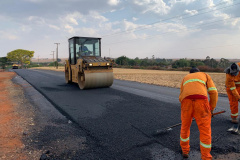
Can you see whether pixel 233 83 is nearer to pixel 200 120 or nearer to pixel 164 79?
pixel 200 120

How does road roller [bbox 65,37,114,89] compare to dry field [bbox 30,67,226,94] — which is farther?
dry field [bbox 30,67,226,94]

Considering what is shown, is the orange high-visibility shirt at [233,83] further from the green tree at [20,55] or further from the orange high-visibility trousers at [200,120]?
the green tree at [20,55]

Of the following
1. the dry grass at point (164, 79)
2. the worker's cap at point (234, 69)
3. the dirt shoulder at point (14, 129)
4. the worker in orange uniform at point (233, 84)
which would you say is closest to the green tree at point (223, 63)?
the dry grass at point (164, 79)

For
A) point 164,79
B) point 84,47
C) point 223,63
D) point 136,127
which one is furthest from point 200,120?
point 223,63

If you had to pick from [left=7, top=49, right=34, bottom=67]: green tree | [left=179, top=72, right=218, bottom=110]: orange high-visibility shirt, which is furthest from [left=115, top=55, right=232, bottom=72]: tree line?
[left=179, top=72, right=218, bottom=110]: orange high-visibility shirt

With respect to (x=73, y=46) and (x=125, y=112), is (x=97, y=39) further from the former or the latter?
(x=125, y=112)

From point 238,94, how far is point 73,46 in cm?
809

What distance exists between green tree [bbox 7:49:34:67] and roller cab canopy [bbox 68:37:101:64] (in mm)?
64155

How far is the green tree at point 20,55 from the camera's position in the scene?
64250mm

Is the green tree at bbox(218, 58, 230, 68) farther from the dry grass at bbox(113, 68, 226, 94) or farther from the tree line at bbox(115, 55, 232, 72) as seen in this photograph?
the dry grass at bbox(113, 68, 226, 94)

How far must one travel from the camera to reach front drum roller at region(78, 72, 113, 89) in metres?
8.87

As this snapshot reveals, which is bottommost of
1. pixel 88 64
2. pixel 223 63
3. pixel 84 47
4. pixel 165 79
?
→ pixel 165 79

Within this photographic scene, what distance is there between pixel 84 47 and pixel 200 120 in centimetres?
839

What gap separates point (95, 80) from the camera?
29.8ft
